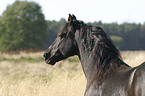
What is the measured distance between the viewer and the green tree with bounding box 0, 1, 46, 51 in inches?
1702

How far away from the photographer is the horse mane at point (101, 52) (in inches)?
152

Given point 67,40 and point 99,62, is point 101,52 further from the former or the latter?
point 67,40

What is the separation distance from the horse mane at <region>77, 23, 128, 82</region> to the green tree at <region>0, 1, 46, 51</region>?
130 feet

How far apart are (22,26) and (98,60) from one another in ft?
136

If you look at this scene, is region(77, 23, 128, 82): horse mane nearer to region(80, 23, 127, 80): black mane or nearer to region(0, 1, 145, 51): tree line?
region(80, 23, 127, 80): black mane

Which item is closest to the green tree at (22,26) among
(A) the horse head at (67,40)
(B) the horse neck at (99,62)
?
(A) the horse head at (67,40)

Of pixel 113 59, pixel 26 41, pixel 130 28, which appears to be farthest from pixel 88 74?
pixel 130 28

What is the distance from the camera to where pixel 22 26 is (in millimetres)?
43781

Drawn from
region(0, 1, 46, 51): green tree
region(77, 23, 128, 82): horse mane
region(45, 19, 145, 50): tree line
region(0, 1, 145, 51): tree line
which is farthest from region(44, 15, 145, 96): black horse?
region(45, 19, 145, 50): tree line

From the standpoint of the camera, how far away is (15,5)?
4644 centimetres

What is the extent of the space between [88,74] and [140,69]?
3.98ft

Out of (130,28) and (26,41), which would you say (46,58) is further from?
(130,28)

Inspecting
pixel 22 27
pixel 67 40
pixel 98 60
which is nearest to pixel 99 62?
pixel 98 60

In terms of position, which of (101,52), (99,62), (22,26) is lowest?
(99,62)
